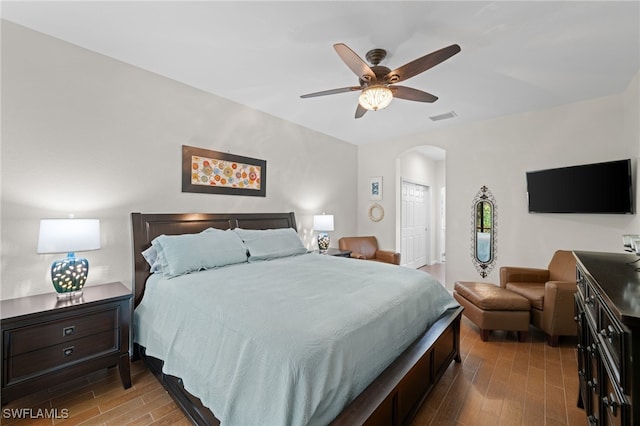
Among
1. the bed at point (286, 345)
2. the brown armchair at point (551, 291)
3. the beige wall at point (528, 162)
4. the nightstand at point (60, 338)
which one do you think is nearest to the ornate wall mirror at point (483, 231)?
the beige wall at point (528, 162)

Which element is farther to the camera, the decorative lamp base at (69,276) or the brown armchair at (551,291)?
the brown armchair at (551,291)

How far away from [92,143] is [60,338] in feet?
5.39

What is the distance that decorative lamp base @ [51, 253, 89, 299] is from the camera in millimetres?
2037

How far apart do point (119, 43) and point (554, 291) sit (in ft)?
15.6

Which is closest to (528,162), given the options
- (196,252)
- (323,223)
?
(323,223)

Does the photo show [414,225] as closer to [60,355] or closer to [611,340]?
[611,340]

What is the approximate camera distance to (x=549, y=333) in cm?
280

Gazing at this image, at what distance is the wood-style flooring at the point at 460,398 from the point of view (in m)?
1.84

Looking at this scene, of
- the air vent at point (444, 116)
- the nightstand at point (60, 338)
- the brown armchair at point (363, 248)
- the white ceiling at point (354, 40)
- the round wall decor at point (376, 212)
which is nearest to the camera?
the nightstand at point (60, 338)

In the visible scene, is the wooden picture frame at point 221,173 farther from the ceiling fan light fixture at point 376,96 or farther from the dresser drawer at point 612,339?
the dresser drawer at point 612,339

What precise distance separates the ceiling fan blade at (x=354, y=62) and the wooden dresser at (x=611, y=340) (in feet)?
6.13

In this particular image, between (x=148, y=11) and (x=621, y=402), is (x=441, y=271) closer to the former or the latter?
(x=621, y=402)

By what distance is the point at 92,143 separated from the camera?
2.46 metres

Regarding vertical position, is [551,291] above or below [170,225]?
below
